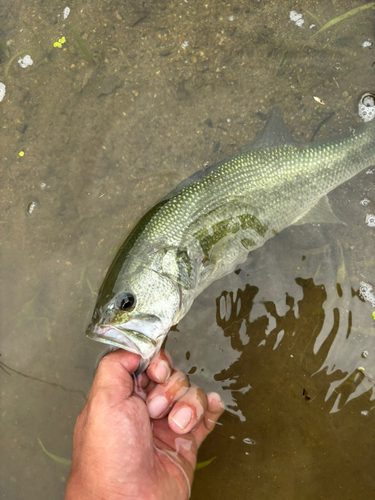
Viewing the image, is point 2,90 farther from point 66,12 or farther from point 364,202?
point 364,202

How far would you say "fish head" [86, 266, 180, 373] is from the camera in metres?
2.62

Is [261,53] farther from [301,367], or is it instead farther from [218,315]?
[301,367]

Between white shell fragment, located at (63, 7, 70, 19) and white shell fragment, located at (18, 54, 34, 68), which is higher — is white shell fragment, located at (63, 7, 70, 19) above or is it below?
above

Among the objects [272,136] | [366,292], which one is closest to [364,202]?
[366,292]

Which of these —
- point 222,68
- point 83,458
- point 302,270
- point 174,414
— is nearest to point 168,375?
point 174,414

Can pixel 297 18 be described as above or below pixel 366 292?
above

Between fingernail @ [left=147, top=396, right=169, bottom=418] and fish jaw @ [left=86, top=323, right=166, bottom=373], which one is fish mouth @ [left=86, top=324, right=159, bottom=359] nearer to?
fish jaw @ [left=86, top=323, right=166, bottom=373]

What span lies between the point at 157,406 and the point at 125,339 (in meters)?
0.78

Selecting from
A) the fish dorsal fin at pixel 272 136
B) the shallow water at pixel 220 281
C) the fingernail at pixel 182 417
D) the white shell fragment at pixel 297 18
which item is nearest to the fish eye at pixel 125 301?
the shallow water at pixel 220 281

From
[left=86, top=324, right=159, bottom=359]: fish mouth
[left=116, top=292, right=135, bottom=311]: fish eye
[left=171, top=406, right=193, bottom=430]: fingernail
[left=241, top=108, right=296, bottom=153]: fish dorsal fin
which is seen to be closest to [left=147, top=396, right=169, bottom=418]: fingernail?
[left=171, top=406, right=193, bottom=430]: fingernail

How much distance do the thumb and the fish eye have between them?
367 mm

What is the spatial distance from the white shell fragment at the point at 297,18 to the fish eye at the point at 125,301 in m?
3.36

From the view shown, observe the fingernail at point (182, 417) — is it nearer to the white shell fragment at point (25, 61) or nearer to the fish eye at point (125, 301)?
the fish eye at point (125, 301)

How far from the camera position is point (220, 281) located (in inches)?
137
